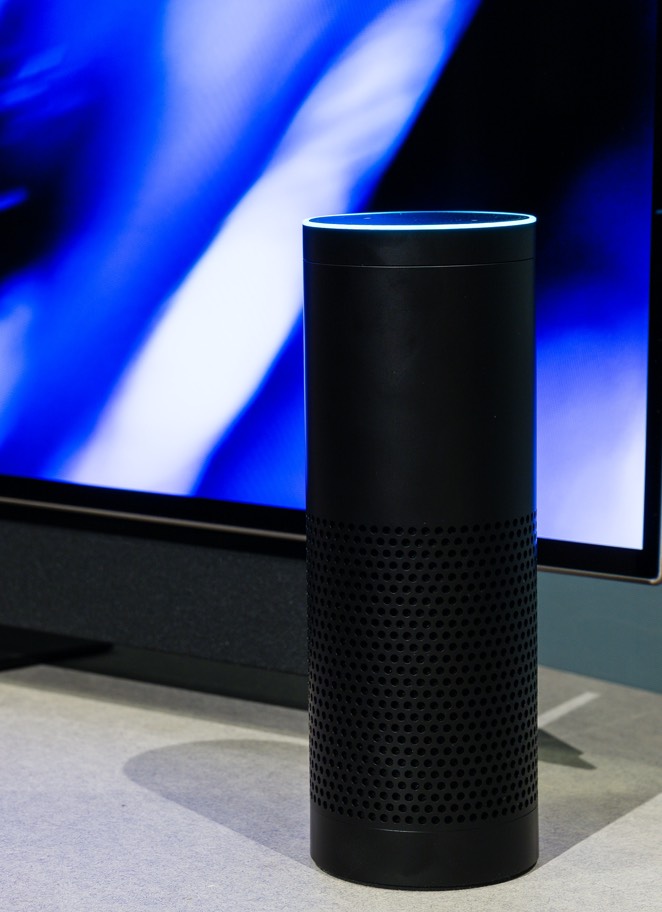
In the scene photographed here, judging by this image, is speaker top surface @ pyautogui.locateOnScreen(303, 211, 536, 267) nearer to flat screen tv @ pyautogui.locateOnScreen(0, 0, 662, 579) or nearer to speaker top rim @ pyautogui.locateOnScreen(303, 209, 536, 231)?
speaker top rim @ pyautogui.locateOnScreen(303, 209, 536, 231)

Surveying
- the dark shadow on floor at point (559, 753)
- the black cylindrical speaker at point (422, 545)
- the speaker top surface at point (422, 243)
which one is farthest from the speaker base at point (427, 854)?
the speaker top surface at point (422, 243)

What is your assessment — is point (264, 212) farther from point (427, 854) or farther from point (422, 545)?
point (427, 854)

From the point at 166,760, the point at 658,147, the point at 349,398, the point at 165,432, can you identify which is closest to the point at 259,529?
the point at 165,432

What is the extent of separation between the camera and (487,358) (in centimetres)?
151

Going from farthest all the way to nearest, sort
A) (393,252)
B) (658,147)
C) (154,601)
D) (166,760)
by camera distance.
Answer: (154,601) < (166,760) < (658,147) < (393,252)

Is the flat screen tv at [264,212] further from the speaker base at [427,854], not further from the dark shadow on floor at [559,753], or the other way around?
the speaker base at [427,854]

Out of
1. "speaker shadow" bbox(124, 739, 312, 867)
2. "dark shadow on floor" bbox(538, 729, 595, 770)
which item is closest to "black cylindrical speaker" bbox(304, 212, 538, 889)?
"speaker shadow" bbox(124, 739, 312, 867)

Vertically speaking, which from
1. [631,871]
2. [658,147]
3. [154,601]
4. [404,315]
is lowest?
[631,871]

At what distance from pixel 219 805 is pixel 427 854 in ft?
1.12

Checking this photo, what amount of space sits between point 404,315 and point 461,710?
1.27 feet

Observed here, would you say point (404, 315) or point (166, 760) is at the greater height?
point (404, 315)

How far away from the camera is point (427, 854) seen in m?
1.56

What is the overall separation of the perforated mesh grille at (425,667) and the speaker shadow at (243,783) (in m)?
0.17

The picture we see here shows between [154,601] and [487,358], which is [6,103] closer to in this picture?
[154,601]
